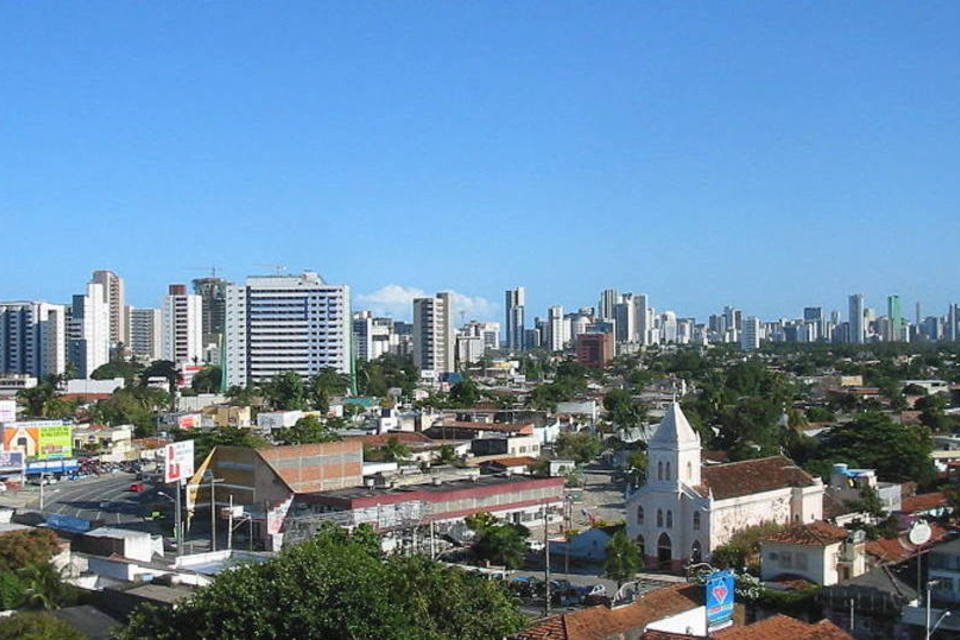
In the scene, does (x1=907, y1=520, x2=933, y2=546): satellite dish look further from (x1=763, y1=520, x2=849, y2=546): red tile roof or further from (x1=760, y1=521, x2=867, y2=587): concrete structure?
(x1=763, y1=520, x2=849, y2=546): red tile roof

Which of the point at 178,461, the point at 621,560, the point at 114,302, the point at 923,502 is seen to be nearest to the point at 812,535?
the point at 621,560

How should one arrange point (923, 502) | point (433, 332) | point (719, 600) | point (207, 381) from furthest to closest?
point (433, 332) < point (207, 381) < point (923, 502) < point (719, 600)

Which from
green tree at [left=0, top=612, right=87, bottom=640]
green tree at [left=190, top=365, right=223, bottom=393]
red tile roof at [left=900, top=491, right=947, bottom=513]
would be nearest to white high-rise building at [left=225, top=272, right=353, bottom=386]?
green tree at [left=190, top=365, right=223, bottom=393]

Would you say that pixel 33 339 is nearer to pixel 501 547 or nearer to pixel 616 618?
pixel 501 547

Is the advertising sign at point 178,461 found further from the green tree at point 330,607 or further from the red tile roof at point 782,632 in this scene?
the red tile roof at point 782,632

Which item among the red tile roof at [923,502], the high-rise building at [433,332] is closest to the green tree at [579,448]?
the red tile roof at [923,502]

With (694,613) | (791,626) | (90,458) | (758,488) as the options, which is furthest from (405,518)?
(90,458)
